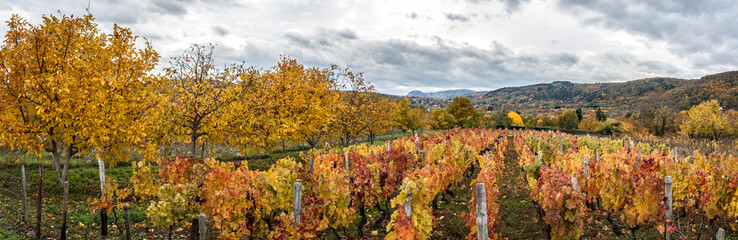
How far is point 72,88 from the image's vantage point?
8.05 m

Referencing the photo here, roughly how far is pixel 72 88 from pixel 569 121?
64697mm

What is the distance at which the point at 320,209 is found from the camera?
5.67 metres

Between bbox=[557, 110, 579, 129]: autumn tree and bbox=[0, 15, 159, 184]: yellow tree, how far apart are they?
206 ft

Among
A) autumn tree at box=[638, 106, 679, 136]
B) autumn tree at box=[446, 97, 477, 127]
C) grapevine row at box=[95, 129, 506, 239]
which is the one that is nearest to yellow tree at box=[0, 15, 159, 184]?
grapevine row at box=[95, 129, 506, 239]

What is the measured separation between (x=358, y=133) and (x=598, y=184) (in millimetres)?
17072

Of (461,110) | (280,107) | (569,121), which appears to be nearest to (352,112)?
(280,107)

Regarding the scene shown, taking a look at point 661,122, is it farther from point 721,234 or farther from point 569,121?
point 721,234

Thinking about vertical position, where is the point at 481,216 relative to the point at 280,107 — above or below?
below

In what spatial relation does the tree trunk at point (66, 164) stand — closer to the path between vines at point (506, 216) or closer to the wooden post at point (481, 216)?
the path between vines at point (506, 216)

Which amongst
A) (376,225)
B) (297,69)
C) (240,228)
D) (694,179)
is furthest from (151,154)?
(694,179)

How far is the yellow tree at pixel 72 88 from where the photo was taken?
7742 mm

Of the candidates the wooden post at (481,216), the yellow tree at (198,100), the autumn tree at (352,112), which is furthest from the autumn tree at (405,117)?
the wooden post at (481,216)

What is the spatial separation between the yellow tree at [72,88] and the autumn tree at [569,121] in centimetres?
6281

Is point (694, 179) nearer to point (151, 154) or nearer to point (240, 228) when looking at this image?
point (240, 228)
